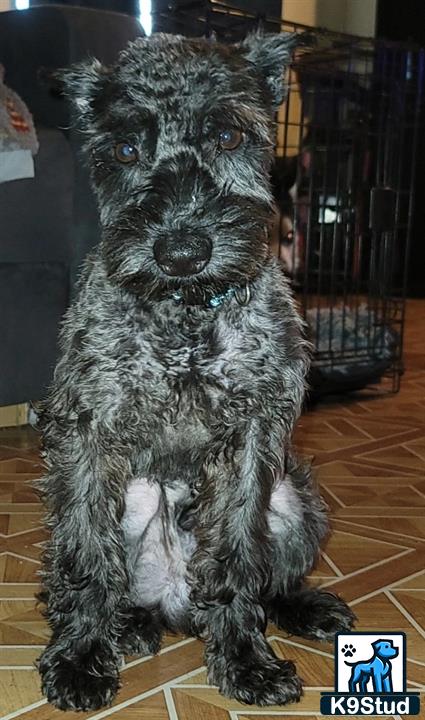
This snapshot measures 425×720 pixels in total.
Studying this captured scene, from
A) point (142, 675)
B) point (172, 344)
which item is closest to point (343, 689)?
point (142, 675)

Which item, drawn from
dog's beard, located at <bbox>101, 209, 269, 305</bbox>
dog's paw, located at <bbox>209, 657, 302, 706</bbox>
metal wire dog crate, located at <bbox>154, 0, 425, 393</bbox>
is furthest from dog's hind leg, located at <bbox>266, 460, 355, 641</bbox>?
metal wire dog crate, located at <bbox>154, 0, 425, 393</bbox>

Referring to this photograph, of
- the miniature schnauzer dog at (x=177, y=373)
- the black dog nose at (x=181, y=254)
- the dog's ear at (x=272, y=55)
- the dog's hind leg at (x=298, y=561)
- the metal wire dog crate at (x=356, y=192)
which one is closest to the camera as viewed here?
the black dog nose at (x=181, y=254)

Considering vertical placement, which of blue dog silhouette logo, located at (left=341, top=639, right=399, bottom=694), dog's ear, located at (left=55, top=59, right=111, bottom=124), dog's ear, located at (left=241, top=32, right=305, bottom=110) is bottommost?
blue dog silhouette logo, located at (left=341, top=639, right=399, bottom=694)

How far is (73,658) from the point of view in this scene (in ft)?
7.25

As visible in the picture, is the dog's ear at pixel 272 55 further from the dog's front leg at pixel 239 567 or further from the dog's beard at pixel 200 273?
the dog's front leg at pixel 239 567

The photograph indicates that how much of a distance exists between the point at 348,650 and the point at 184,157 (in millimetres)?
1182

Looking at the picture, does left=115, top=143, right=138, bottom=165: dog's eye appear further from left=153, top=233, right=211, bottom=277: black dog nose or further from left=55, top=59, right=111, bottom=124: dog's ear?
left=153, top=233, right=211, bottom=277: black dog nose

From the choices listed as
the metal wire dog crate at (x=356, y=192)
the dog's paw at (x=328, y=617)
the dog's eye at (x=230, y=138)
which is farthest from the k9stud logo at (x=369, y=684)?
the metal wire dog crate at (x=356, y=192)

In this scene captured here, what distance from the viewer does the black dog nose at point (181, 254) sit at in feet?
6.55

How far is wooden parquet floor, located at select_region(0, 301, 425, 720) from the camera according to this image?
2.19m

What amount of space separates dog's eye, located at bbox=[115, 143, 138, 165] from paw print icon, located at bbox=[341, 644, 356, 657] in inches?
48.4

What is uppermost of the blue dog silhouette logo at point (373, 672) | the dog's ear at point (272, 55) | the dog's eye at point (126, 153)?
the dog's ear at point (272, 55)

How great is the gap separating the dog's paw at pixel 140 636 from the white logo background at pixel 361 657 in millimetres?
502

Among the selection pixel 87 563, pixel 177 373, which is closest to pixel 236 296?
pixel 177 373
